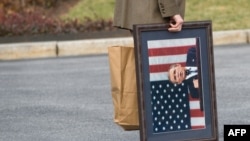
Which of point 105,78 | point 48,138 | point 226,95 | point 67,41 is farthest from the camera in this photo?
point 67,41

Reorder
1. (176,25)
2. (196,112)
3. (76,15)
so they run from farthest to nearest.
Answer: (76,15)
(196,112)
(176,25)

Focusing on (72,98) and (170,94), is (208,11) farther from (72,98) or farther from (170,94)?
(170,94)


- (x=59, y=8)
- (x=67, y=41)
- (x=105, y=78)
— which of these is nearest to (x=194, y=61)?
(x=105, y=78)

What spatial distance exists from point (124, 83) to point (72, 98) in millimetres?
4448

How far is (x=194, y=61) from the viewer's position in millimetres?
5875

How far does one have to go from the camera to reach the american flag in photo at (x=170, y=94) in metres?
5.77

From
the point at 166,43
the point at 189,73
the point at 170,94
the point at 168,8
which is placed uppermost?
the point at 168,8

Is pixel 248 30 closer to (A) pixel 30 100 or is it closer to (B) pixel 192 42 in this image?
(A) pixel 30 100

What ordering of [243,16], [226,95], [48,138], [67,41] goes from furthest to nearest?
[243,16] < [67,41] < [226,95] < [48,138]

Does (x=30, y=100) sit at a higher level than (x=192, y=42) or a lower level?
lower

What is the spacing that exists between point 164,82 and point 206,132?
0.46 meters

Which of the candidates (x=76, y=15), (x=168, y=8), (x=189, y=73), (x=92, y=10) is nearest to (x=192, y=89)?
(x=189, y=73)

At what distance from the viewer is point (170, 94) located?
5.87 metres

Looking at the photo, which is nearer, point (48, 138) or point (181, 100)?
point (181, 100)
